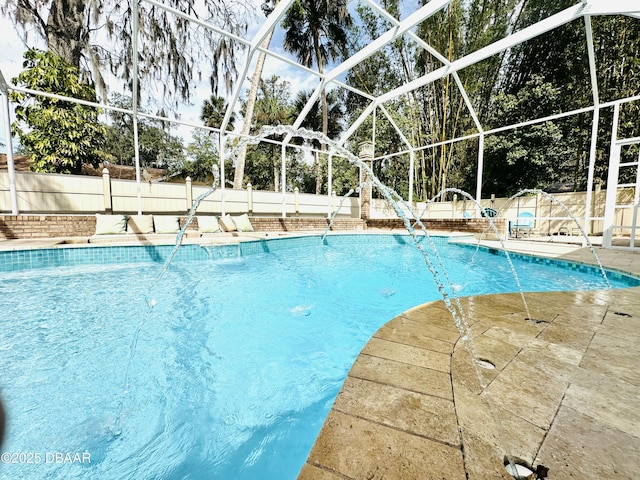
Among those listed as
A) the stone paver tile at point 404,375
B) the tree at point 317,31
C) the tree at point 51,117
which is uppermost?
the tree at point 317,31

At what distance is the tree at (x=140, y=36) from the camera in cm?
906

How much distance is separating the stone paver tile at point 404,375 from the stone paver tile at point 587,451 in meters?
0.33

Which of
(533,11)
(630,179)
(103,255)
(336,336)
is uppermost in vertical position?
(533,11)

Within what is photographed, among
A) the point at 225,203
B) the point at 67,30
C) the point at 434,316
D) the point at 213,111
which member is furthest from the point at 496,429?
the point at 213,111

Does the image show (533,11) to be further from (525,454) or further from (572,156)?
(525,454)

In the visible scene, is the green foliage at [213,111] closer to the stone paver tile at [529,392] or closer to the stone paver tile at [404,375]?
the stone paver tile at [404,375]

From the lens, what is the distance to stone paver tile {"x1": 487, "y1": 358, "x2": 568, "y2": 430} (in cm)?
102

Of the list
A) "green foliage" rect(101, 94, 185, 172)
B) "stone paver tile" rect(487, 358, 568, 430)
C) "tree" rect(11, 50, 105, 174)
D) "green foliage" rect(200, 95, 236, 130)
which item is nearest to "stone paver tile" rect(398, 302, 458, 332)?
"stone paver tile" rect(487, 358, 568, 430)

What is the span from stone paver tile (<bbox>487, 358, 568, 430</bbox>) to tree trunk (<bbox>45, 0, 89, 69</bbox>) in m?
14.2

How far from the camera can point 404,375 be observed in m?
1.26

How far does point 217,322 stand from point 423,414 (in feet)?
8.06

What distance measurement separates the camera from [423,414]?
3.35ft

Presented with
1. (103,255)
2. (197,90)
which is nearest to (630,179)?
(103,255)

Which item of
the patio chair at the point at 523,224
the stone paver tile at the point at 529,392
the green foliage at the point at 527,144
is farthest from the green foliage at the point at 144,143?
the stone paver tile at the point at 529,392
